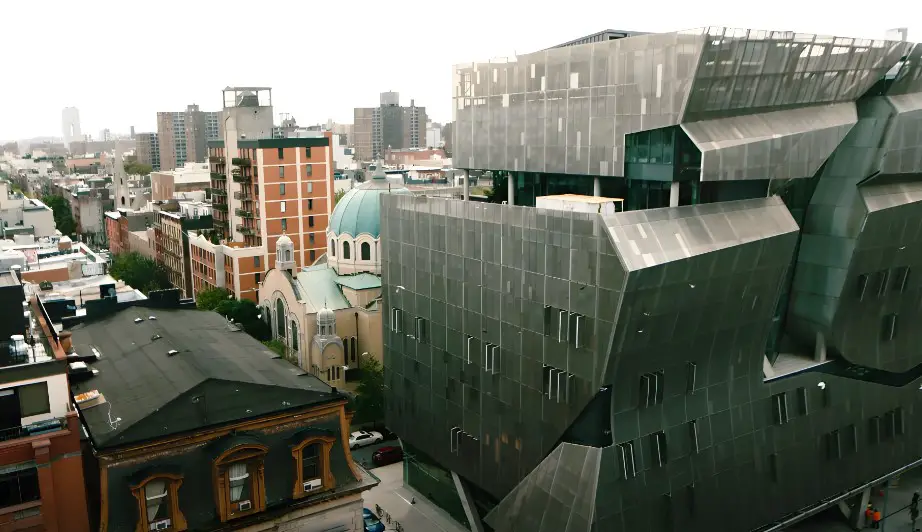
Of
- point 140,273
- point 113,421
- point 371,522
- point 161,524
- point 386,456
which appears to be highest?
point 113,421

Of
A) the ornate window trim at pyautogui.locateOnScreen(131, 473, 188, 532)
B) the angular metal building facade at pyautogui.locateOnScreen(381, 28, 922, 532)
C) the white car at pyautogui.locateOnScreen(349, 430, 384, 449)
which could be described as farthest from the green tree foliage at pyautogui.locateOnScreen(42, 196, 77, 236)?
the ornate window trim at pyautogui.locateOnScreen(131, 473, 188, 532)

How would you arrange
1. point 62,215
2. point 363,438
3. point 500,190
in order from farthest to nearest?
1. point 62,215
2. point 363,438
3. point 500,190

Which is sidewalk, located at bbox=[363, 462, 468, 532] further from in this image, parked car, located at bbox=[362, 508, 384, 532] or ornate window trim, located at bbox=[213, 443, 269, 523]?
ornate window trim, located at bbox=[213, 443, 269, 523]

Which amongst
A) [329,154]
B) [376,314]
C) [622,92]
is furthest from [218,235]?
[622,92]

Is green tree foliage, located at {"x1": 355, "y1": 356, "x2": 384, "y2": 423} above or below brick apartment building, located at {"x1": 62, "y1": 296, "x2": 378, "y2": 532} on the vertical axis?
below

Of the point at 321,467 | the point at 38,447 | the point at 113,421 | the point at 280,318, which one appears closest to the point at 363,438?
the point at 280,318

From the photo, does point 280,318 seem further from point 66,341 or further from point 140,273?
point 140,273
